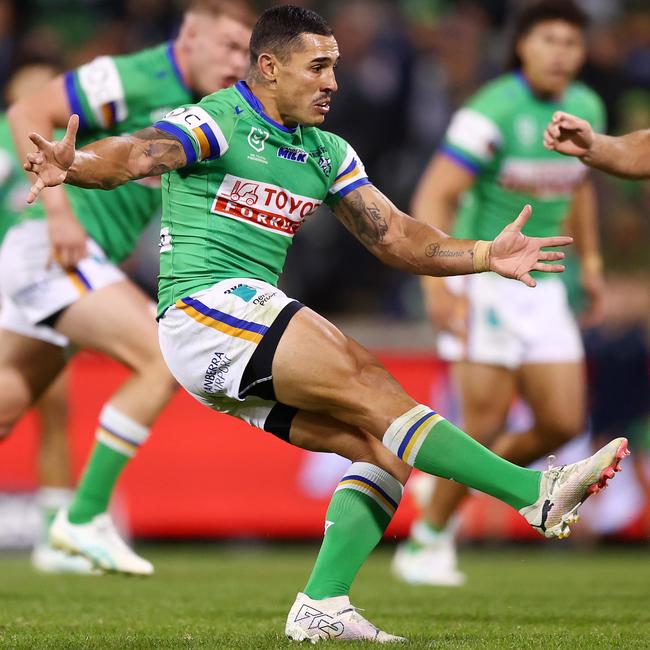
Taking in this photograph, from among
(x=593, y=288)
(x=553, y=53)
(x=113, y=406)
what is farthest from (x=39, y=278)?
(x=593, y=288)

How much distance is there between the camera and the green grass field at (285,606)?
14.6ft

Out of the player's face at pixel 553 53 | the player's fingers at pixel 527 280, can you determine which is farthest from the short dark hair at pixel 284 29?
the player's face at pixel 553 53

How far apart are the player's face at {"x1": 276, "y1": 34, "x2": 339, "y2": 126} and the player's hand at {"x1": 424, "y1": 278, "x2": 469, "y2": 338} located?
2740 mm

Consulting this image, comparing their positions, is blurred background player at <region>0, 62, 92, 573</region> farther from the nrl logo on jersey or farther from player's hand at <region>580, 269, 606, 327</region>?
the nrl logo on jersey

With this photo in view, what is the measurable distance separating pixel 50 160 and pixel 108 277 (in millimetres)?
2390

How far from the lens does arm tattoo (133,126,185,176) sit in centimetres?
426

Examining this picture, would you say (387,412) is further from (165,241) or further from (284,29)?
(284,29)

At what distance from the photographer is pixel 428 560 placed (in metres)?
7.41

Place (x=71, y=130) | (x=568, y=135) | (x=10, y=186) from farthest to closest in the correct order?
1. (x=10, y=186)
2. (x=568, y=135)
3. (x=71, y=130)

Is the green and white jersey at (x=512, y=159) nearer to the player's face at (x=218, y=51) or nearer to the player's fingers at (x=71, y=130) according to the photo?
the player's face at (x=218, y=51)

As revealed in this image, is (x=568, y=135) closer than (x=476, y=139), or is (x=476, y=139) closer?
(x=568, y=135)

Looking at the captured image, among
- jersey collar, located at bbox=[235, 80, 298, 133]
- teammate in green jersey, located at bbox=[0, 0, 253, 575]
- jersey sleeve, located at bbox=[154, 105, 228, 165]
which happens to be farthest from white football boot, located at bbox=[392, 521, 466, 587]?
jersey sleeve, located at bbox=[154, 105, 228, 165]

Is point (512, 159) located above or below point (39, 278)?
above

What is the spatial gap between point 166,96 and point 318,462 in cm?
434
